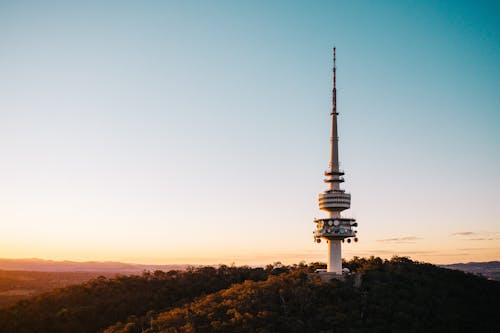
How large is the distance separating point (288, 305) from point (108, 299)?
34173 mm

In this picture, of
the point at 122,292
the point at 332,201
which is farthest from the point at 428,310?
the point at 122,292

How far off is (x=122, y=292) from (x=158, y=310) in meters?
10.0

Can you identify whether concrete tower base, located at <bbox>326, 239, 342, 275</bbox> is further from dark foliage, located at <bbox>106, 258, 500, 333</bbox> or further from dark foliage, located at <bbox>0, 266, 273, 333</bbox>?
dark foliage, located at <bbox>0, 266, 273, 333</bbox>

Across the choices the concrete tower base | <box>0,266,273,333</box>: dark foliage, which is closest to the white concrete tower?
the concrete tower base

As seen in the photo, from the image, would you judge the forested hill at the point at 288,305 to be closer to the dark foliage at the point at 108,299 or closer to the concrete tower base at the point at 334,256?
the dark foliage at the point at 108,299

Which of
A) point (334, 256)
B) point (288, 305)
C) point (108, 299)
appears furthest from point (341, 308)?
point (108, 299)

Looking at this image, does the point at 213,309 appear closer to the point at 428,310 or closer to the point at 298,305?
the point at 298,305

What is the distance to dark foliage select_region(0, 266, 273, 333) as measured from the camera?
66438 millimetres

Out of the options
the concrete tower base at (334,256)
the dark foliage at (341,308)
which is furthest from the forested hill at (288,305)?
the concrete tower base at (334,256)

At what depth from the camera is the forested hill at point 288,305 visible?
49.1 metres

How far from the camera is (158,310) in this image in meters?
70.8

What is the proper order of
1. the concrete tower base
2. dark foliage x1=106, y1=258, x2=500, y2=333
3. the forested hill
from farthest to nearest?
the concrete tower base → the forested hill → dark foliage x1=106, y1=258, x2=500, y2=333

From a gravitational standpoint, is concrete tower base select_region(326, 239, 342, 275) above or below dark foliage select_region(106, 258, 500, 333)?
above

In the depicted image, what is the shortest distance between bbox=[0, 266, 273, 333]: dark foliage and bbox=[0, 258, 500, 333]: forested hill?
0.15 m
